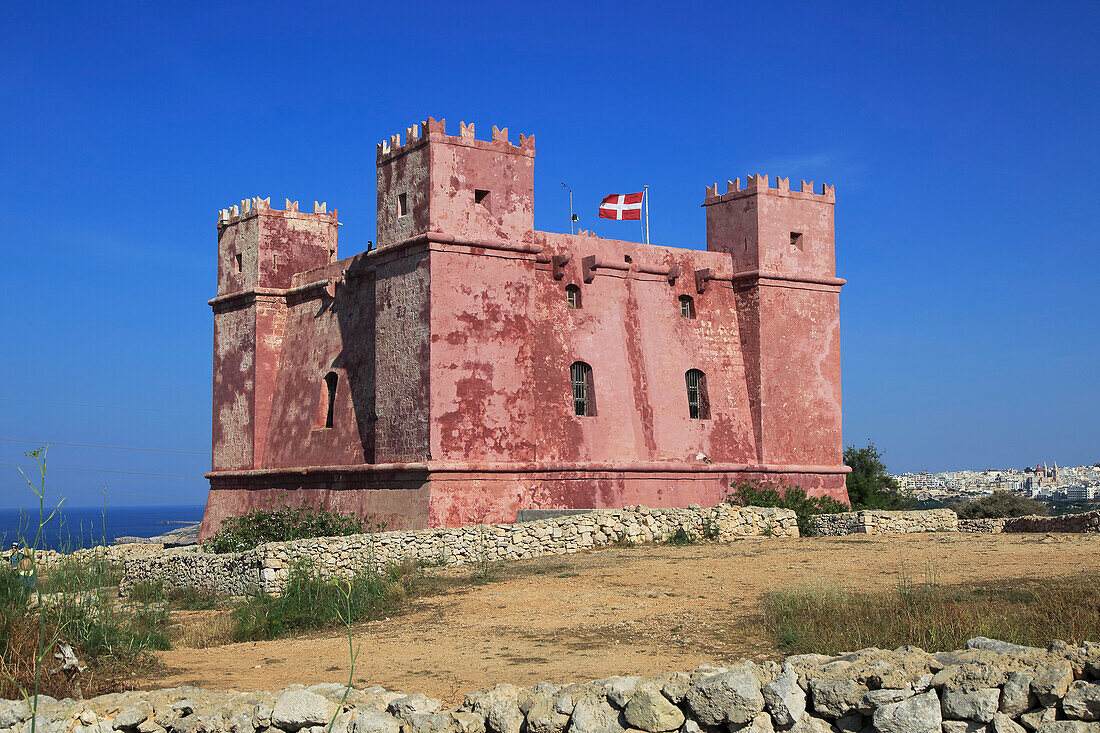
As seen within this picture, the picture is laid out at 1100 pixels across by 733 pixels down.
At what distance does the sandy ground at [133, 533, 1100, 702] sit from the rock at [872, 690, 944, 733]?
3.01m

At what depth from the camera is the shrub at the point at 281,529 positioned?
20.7m

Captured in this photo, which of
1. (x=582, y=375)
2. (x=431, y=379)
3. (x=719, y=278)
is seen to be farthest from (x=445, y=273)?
(x=719, y=278)

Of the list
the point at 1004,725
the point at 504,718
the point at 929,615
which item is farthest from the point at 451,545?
the point at 1004,725

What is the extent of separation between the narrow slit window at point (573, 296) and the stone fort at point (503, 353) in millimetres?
30

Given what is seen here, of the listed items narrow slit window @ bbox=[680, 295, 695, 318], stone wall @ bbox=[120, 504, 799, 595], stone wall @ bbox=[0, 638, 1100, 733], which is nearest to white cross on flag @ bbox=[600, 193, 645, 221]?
narrow slit window @ bbox=[680, 295, 695, 318]

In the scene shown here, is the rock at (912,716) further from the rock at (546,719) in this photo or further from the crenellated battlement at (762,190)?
the crenellated battlement at (762,190)

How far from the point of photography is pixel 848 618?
1098 centimetres

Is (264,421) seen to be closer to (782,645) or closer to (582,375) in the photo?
(582,375)

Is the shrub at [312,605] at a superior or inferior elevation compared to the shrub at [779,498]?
inferior

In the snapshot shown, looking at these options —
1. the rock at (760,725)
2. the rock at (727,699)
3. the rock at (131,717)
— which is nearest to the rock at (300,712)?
the rock at (131,717)

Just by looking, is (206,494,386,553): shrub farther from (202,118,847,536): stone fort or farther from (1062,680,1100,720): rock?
(1062,680,1100,720): rock

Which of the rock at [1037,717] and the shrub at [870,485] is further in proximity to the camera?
the shrub at [870,485]

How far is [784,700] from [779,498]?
18.9m

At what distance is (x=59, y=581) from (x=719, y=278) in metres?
19.2
